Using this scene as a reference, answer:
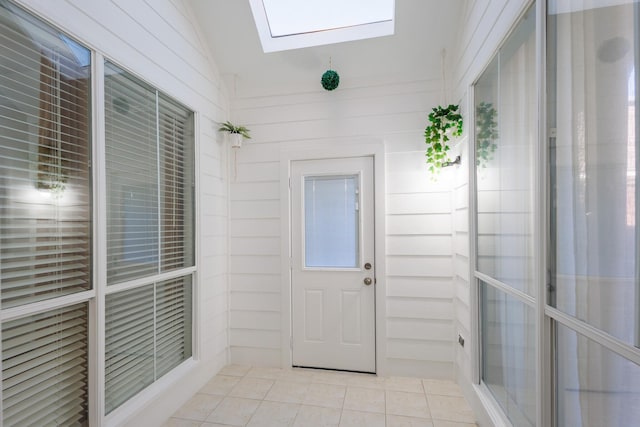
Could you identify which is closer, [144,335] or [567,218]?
[567,218]

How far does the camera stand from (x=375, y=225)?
2.79 metres

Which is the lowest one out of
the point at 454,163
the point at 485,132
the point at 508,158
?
the point at 508,158

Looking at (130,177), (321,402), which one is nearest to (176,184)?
(130,177)

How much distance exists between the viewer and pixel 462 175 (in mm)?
2400

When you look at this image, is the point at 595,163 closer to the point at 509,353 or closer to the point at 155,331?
the point at 509,353

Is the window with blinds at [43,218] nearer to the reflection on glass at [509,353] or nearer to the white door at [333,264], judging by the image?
the white door at [333,264]

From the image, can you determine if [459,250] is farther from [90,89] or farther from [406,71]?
[90,89]

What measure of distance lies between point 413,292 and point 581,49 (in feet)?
6.84

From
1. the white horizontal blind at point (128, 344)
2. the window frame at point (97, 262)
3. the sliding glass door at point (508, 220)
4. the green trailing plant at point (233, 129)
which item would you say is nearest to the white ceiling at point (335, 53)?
the green trailing plant at point (233, 129)

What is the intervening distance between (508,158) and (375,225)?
1272mm

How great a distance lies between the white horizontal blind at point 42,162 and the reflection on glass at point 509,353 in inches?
→ 84.4

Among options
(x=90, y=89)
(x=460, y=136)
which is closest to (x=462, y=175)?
(x=460, y=136)

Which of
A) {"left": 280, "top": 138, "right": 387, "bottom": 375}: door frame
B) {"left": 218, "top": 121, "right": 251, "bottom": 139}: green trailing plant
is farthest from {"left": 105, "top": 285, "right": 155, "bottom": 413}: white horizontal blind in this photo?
{"left": 218, "top": 121, "right": 251, "bottom": 139}: green trailing plant

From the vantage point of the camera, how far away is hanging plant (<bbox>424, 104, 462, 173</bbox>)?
2479 millimetres
